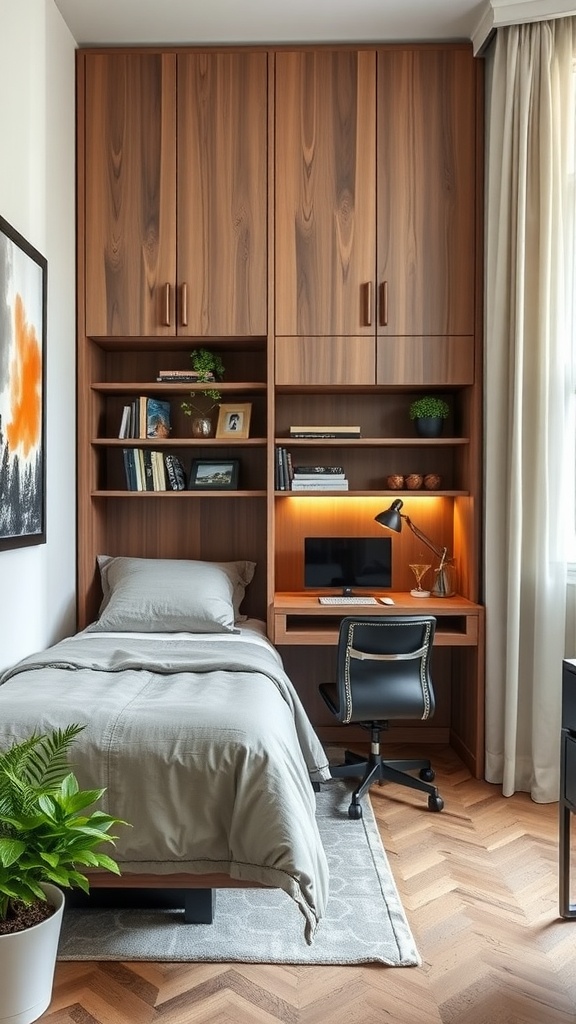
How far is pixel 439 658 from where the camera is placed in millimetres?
4012

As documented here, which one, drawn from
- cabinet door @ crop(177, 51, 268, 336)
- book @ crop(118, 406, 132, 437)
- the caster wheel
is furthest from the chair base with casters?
cabinet door @ crop(177, 51, 268, 336)

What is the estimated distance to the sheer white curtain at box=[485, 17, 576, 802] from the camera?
127 inches

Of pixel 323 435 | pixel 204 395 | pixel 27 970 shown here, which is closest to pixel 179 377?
pixel 204 395

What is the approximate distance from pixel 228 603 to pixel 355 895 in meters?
1.42

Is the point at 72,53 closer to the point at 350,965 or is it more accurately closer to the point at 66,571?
the point at 66,571

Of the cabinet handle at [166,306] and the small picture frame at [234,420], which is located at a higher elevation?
the cabinet handle at [166,306]

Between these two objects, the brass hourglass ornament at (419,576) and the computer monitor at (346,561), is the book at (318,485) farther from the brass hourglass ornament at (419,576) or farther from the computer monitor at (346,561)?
the brass hourglass ornament at (419,576)

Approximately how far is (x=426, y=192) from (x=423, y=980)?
3096 mm

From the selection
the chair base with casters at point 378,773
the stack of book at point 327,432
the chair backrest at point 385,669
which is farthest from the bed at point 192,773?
the stack of book at point 327,432

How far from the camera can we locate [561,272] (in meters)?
3.23

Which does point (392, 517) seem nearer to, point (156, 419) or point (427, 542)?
point (427, 542)

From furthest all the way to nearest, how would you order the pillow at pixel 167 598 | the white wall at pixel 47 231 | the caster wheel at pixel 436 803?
the pillow at pixel 167 598 → the caster wheel at pixel 436 803 → the white wall at pixel 47 231

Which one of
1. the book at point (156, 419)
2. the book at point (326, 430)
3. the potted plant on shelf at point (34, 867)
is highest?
the book at point (156, 419)

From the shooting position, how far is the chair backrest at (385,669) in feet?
9.68
